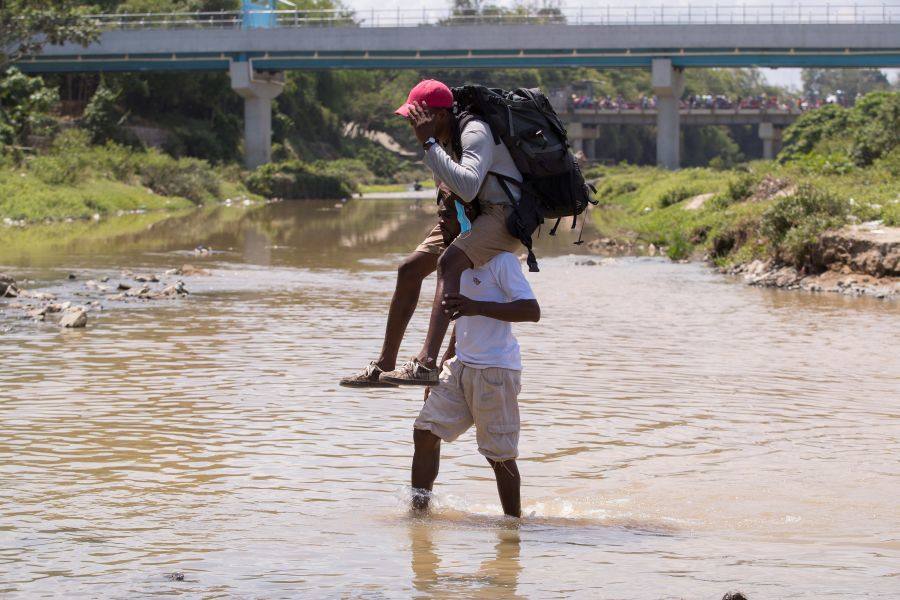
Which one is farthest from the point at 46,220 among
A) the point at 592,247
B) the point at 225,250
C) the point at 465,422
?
the point at 465,422

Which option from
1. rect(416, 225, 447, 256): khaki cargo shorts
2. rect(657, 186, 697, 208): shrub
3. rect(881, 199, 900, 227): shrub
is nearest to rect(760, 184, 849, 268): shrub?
rect(881, 199, 900, 227): shrub

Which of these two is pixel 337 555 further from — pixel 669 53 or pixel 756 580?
Result: pixel 669 53

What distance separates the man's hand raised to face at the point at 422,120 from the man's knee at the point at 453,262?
56cm

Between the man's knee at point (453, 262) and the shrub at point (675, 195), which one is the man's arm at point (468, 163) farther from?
the shrub at point (675, 195)

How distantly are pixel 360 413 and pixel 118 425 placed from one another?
1.79m

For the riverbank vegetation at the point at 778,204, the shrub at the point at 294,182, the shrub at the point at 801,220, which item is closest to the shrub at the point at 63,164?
the shrub at the point at 294,182

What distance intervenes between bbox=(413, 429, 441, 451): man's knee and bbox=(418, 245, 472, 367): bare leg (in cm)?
42

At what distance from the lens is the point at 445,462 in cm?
859

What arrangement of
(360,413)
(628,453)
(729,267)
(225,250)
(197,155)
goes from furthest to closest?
(197,155) → (225,250) → (729,267) → (360,413) → (628,453)

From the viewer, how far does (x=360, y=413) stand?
1016cm

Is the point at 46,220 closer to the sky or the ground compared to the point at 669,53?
closer to the ground

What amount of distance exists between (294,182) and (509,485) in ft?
207

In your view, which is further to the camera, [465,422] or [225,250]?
[225,250]

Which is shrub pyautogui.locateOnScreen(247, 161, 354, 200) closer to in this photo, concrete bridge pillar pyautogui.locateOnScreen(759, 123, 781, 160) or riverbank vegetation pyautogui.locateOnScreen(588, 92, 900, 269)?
riverbank vegetation pyautogui.locateOnScreen(588, 92, 900, 269)
